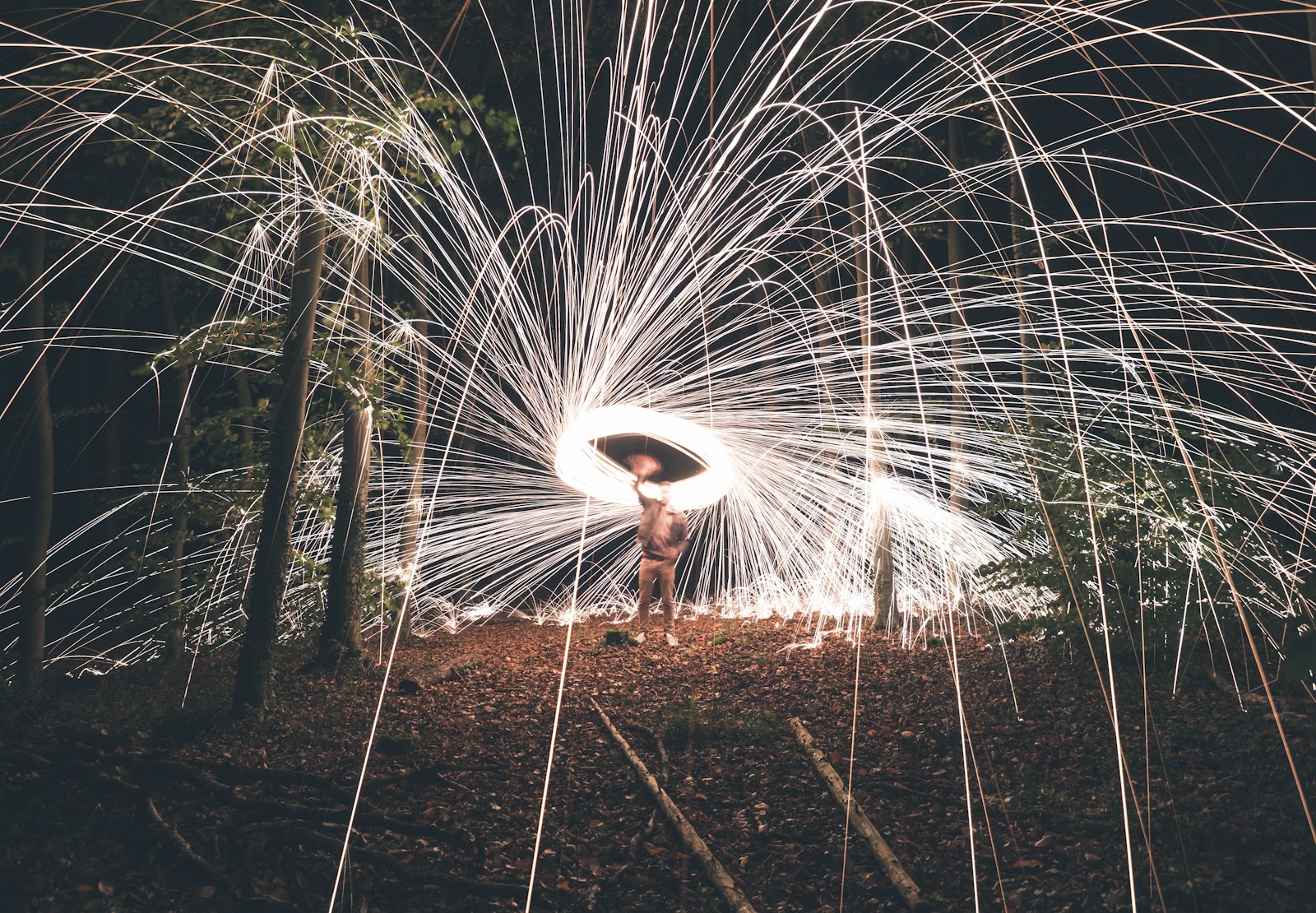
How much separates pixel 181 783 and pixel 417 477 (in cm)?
549

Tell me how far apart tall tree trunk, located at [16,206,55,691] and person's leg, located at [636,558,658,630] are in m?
5.94

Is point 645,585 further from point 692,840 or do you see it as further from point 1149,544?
point 692,840

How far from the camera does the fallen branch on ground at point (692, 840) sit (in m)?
3.79

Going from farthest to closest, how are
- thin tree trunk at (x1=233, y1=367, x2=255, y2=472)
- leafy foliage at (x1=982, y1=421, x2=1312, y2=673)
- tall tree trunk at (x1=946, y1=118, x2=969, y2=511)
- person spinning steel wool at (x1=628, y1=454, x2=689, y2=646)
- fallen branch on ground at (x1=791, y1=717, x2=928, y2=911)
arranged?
person spinning steel wool at (x1=628, y1=454, x2=689, y2=646)
tall tree trunk at (x1=946, y1=118, x2=969, y2=511)
thin tree trunk at (x1=233, y1=367, x2=255, y2=472)
leafy foliage at (x1=982, y1=421, x2=1312, y2=673)
fallen branch on ground at (x1=791, y1=717, x2=928, y2=911)

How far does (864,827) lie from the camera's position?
166 inches

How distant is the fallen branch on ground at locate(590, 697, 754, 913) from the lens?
3787 mm

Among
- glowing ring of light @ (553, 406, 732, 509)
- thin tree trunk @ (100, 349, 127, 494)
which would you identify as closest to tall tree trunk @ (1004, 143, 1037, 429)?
glowing ring of light @ (553, 406, 732, 509)

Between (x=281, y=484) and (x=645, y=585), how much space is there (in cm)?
496

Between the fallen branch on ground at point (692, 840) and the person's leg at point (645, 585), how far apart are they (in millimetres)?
4352

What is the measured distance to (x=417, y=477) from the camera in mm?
10117

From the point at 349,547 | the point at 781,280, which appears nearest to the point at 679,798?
the point at 349,547

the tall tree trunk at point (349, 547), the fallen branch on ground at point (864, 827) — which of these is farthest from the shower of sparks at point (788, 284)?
the fallen branch on ground at point (864, 827)

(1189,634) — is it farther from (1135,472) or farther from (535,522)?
(535,522)

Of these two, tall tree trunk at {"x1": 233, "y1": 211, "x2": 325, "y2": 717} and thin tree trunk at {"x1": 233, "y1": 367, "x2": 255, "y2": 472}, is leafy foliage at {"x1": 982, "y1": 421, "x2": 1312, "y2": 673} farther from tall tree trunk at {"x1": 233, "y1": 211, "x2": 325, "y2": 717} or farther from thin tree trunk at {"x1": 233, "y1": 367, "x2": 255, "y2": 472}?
thin tree trunk at {"x1": 233, "y1": 367, "x2": 255, "y2": 472}
